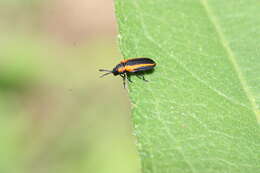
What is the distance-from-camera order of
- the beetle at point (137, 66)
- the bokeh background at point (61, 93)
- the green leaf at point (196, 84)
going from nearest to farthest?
1. the green leaf at point (196, 84)
2. the beetle at point (137, 66)
3. the bokeh background at point (61, 93)

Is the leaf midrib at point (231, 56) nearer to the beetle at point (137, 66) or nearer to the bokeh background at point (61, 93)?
the beetle at point (137, 66)

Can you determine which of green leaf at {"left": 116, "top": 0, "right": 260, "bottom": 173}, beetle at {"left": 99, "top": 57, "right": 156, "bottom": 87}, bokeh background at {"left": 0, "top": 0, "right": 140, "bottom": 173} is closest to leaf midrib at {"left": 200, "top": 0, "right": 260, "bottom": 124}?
green leaf at {"left": 116, "top": 0, "right": 260, "bottom": 173}

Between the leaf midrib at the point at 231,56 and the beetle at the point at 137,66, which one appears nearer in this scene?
the leaf midrib at the point at 231,56

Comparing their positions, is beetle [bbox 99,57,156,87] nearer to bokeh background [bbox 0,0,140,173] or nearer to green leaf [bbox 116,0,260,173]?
green leaf [bbox 116,0,260,173]

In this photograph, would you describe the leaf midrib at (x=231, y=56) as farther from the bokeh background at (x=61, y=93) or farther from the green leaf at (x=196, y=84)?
the bokeh background at (x=61, y=93)

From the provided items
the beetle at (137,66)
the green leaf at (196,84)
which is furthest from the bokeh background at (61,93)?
the green leaf at (196,84)

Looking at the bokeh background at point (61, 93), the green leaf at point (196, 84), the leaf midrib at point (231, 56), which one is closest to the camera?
the green leaf at point (196, 84)
